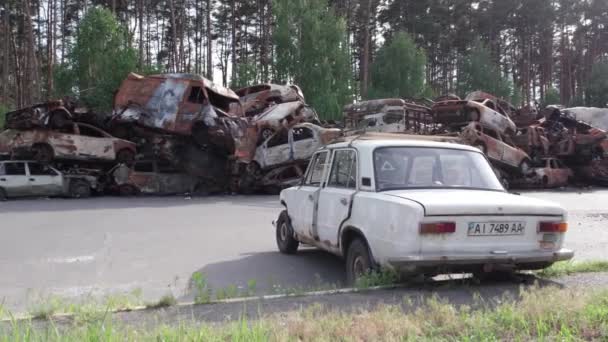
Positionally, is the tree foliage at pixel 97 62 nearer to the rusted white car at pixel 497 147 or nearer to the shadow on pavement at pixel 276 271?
the rusted white car at pixel 497 147

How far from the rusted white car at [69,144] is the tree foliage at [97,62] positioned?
1045 cm

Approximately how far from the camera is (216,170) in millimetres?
19734

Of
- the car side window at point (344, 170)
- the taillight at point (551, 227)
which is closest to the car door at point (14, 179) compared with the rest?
the car side window at point (344, 170)

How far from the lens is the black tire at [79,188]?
18297 mm

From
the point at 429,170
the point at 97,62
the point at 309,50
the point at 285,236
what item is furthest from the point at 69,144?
the point at 309,50

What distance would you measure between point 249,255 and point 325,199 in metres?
2.41

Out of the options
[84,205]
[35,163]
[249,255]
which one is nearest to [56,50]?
[35,163]

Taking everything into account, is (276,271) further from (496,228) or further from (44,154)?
(44,154)

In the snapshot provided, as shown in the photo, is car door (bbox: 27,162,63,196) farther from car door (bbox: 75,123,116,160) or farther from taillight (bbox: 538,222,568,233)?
taillight (bbox: 538,222,568,233)

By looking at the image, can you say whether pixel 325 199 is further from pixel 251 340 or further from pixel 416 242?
pixel 251 340

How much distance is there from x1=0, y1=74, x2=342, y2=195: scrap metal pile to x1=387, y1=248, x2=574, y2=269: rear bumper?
45.4 ft

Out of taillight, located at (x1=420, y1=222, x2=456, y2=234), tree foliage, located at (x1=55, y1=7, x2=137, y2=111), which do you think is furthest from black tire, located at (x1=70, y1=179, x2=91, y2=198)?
taillight, located at (x1=420, y1=222, x2=456, y2=234)

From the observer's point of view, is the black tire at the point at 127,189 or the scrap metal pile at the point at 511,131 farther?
the scrap metal pile at the point at 511,131

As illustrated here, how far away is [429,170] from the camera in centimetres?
575
